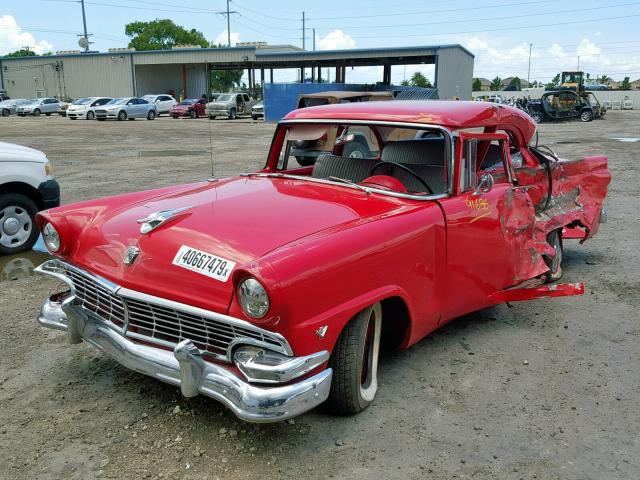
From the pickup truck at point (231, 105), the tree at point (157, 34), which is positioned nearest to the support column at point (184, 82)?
the pickup truck at point (231, 105)

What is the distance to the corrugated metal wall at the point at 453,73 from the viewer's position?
4022 centimetres

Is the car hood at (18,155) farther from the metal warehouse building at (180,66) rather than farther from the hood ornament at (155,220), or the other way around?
the metal warehouse building at (180,66)

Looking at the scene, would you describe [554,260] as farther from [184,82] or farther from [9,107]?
[184,82]

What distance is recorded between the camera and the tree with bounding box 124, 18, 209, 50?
308ft

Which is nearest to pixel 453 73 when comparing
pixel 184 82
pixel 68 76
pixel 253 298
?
pixel 184 82

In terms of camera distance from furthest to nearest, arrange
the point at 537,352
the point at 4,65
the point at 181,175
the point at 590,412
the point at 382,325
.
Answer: the point at 4,65
the point at 181,175
the point at 537,352
the point at 382,325
the point at 590,412

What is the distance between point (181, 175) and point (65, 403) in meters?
9.12

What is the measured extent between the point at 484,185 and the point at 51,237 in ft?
8.78

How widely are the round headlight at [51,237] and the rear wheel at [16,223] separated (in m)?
2.89

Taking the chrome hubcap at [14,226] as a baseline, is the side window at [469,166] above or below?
above

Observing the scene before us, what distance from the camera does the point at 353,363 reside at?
2.85m

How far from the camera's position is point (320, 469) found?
→ 264 cm

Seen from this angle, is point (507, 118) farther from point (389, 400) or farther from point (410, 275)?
point (389, 400)

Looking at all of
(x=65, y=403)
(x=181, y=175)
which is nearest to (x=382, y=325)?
(x=65, y=403)
